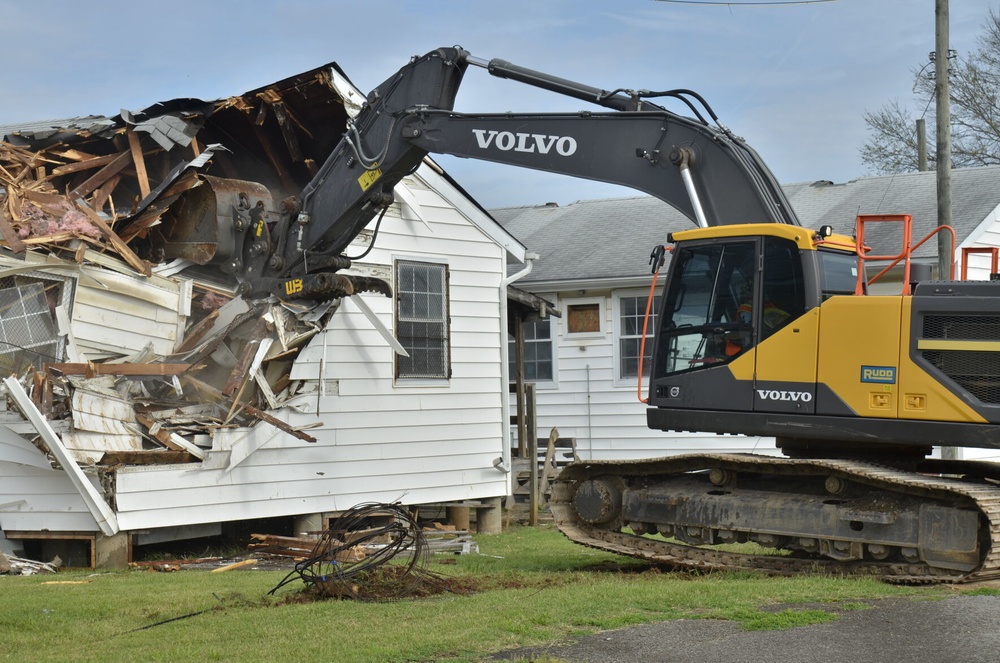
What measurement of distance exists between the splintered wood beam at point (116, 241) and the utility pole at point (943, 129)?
34.0 feet

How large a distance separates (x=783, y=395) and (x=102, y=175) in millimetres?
7721

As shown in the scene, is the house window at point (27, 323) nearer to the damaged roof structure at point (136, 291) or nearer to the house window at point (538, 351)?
the damaged roof structure at point (136, 291)

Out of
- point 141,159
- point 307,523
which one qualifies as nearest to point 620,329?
point 307,523

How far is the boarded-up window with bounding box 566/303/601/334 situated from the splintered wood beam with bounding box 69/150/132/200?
10.3m

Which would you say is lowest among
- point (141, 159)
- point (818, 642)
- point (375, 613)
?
point (375, 613)

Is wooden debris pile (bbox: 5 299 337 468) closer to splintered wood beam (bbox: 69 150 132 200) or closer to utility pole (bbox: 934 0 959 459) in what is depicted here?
splintered wood beam (bbox: 69 150 132 200)

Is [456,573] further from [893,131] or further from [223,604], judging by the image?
[893,131]

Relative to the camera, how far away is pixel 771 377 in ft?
31.3

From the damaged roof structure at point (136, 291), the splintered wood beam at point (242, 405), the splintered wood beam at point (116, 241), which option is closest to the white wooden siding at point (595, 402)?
the damaged roof structure at point (136, 291)

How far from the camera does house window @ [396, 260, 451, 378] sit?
14891 millimetres

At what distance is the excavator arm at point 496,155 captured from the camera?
9750mm

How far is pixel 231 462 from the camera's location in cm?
1266

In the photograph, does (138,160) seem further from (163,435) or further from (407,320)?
(407,320)

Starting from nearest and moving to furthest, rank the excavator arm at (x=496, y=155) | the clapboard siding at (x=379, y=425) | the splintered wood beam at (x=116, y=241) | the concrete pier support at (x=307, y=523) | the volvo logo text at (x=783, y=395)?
the volvo logo text at (x=783, y=395) < the excavator arm at (x=496, y=155) < the splintered wood beam at (x=116, y=241) < the clapboard siding at (x=379, y=425) < the concrete pier support at (x=307, y=523)
